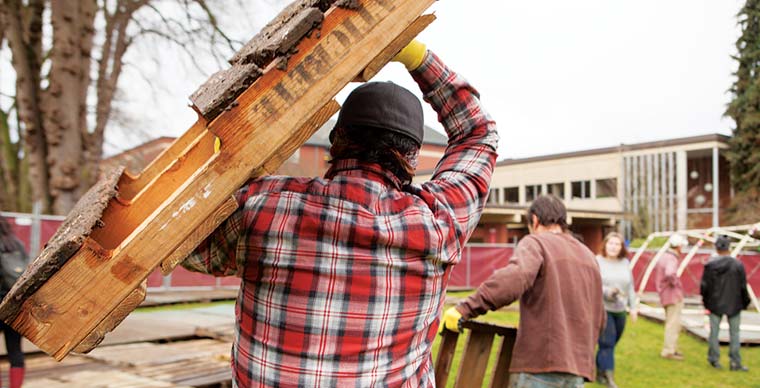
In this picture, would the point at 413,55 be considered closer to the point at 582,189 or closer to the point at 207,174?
the point at 207,174

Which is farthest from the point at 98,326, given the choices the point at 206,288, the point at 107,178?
the point at 206,288

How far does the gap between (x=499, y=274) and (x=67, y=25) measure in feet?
30.3

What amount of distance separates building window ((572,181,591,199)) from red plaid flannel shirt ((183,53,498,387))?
119ft

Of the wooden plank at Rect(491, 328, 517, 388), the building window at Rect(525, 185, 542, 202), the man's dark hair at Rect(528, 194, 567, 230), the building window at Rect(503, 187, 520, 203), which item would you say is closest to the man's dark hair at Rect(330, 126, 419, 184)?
the wooden plank at Rect(491, 328, 517, 388)

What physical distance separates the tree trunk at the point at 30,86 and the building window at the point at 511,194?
30.7m

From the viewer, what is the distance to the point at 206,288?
51.6 ft

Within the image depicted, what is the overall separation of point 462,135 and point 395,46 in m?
0.59

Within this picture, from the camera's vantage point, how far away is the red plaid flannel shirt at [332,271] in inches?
57.3

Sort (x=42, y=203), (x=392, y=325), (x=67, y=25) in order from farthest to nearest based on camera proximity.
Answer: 1. (x=42, y=203)
2. (x=67, y=25)
3. (x=392, y=325)

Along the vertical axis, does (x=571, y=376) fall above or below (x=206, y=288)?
above

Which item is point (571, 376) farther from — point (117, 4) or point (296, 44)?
point (117, 4)

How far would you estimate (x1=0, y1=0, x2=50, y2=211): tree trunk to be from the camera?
10039 mm

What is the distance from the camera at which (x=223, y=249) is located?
154 centimetres

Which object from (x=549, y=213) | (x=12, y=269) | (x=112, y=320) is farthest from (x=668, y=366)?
(x=112, y=320)
